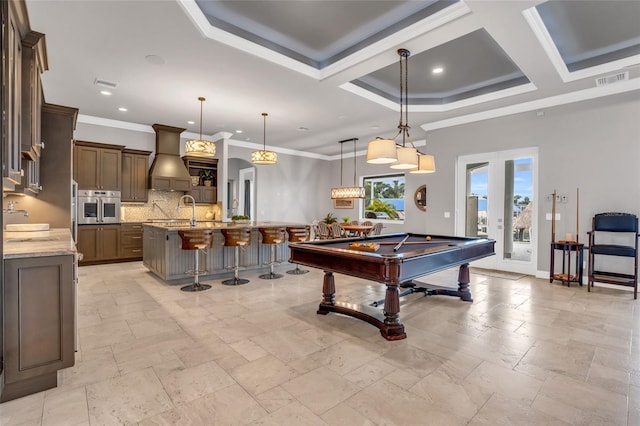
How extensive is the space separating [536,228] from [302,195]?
682 centimetres

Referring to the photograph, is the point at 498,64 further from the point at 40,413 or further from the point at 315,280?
the point at 40,413

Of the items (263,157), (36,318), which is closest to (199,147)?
(263,157)

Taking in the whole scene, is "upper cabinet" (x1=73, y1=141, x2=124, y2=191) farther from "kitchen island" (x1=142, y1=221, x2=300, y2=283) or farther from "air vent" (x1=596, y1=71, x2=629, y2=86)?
"air vent" (x1=596, y1=71, x2=629, y2=86)

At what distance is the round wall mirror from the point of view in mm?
8703

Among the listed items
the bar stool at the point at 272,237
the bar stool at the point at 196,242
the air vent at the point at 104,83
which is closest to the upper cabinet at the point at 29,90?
the air vent at the point at 104,83

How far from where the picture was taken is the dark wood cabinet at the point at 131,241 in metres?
6.87

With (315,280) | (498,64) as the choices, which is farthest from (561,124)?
(315,280)

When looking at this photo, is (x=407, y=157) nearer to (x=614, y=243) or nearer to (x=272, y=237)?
(x=272, y=237)

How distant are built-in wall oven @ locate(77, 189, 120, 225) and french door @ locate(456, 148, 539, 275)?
728cm

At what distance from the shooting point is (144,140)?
Result: 755cm

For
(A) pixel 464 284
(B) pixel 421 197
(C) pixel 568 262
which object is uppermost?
(B) pixel 421 197

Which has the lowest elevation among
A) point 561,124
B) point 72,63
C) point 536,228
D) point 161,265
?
point 161,265

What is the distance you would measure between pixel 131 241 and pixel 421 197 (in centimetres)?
717

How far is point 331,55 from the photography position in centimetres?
444
